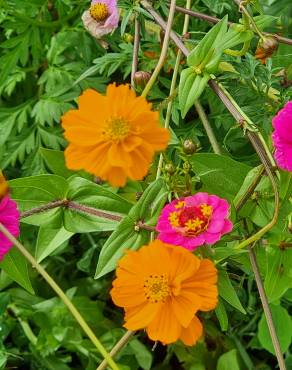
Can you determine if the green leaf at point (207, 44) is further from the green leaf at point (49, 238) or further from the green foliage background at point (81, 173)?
the green leaf at point (49, 238)

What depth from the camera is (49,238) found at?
88 cm

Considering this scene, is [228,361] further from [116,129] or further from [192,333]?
[116,129]

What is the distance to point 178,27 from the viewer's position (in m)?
1.12

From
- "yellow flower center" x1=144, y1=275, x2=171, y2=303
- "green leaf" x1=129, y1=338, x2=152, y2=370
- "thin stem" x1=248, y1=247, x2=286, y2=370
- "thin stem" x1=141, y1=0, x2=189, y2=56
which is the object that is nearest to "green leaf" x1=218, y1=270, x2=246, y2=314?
"thin stem" x1=248, y1=247, x2=286, y2=370

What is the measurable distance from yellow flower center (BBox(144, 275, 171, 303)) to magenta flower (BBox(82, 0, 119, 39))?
42 cm

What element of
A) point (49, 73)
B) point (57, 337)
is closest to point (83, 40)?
point (49, 73)

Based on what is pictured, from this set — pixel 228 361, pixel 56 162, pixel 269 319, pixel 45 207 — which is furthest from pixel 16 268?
pixel 228 361

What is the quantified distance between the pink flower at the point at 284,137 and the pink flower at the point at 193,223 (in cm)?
7

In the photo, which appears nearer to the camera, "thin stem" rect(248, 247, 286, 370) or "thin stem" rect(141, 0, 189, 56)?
"thin stem" rect(248, 247, 286, 370)

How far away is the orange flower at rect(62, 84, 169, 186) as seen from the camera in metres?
0.56

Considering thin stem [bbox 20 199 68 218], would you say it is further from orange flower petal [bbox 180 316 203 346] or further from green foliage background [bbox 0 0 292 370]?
orange flower petal [bbox 180 316 203 346]

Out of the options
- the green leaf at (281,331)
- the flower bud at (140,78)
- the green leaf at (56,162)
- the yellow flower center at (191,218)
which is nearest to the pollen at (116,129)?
the yellow flower center at (191,218)

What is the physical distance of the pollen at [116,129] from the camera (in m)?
0.56

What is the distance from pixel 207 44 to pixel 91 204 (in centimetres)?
21
